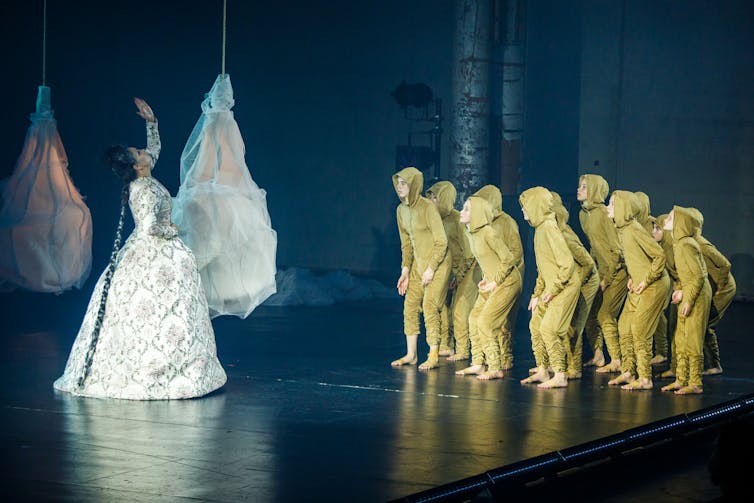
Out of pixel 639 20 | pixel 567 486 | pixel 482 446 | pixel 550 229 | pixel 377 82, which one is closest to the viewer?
pixel 567 486

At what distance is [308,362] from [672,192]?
6609mm

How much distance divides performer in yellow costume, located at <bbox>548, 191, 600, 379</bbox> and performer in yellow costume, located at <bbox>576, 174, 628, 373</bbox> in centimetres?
23

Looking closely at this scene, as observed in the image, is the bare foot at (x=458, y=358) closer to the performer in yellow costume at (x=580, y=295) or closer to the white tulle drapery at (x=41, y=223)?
the performer in yellow costume at (x=580, y=295)

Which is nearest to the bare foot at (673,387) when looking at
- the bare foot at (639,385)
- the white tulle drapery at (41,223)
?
the bare foot at (639,385)

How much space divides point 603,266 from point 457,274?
1156 millimetres

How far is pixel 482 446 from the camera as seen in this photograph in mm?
6172

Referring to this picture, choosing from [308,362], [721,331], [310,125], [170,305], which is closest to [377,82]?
[310,125]

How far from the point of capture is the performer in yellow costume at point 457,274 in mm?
9367

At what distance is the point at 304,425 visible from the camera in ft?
22.0

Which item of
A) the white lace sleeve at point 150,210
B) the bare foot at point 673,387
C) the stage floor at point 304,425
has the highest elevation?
the white lace sleeve at point 150,210

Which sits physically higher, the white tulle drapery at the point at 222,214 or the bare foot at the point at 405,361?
the white tulle drapery at the point at 222,214

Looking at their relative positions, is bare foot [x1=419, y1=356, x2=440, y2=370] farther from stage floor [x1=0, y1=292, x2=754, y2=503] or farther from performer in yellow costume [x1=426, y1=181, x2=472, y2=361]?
performer in yellow costume [x1=426, y1=181, x2=472, y2=361]

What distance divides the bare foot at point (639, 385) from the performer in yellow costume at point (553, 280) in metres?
0.42

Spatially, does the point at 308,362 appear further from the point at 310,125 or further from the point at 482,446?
the point at 310,125
